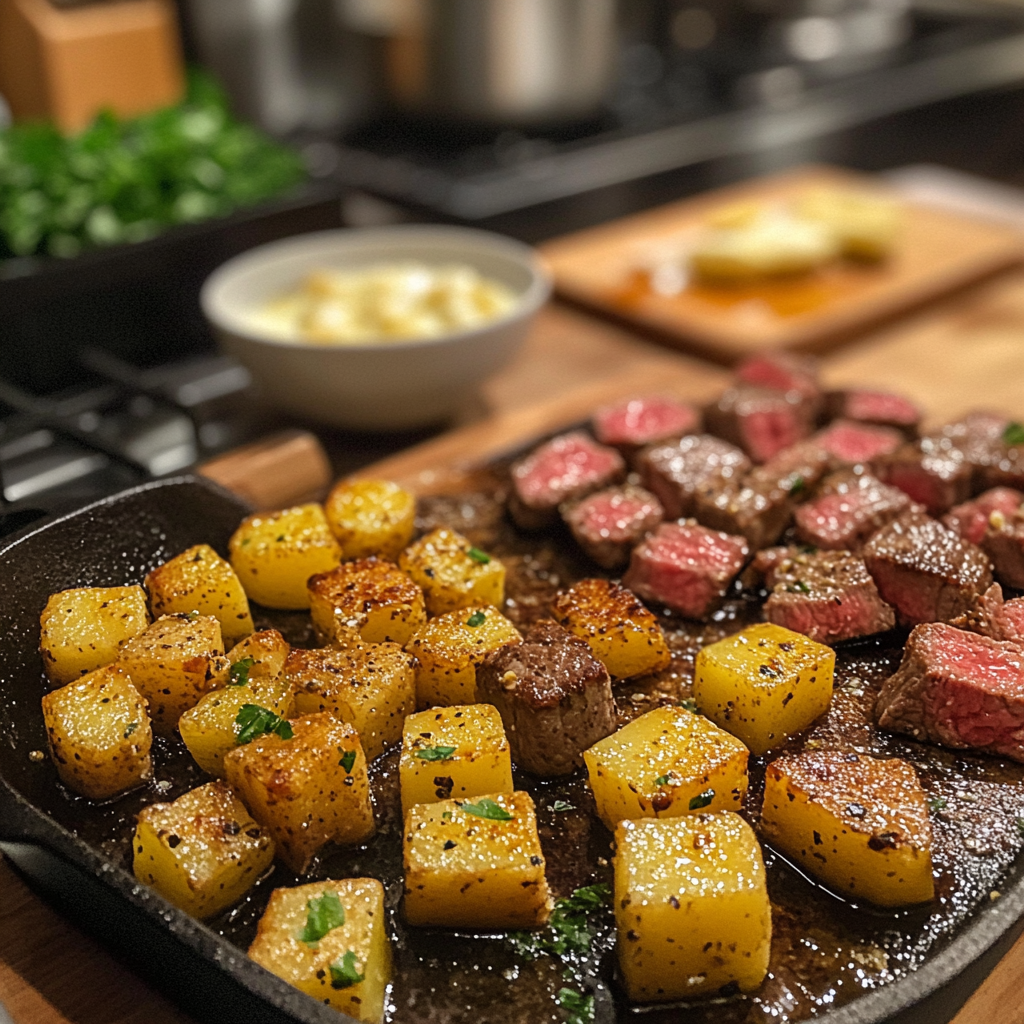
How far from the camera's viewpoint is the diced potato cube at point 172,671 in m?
1.85

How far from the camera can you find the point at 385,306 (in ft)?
10.3

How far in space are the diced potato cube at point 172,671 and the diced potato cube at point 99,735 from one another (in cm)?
6

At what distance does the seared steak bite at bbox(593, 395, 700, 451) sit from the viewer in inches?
107

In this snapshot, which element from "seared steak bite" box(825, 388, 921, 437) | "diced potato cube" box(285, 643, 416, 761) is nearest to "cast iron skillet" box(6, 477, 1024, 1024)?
"diced potato cube" box(285, 643, 416, 761)

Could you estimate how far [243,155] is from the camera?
3863 millimetres

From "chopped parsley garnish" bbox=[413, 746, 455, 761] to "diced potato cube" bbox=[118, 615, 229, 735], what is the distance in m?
0.40

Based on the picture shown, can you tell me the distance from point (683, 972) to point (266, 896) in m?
0.60

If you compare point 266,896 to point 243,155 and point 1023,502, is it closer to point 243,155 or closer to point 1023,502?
point 1023,502

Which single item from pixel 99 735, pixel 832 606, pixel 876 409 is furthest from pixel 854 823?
pixel 876 409

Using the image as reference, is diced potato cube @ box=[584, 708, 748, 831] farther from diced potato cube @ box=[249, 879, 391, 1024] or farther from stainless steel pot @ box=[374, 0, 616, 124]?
stainless steel pot @ box=[374, 0, 616, 124]

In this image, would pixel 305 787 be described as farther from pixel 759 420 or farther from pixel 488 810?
pixel 759 420

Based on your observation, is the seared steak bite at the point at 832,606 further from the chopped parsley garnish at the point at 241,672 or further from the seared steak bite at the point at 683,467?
the chopped parsley garnish at the point at 241,672

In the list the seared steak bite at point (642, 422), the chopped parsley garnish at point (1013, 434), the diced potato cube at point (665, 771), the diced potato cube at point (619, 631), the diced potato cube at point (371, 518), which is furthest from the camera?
the seared steak bite at point (642, 422)

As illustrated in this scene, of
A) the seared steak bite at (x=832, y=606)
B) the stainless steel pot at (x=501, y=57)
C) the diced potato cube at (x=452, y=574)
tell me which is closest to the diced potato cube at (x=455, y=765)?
the diced potato cube at (x=452, y=574)
